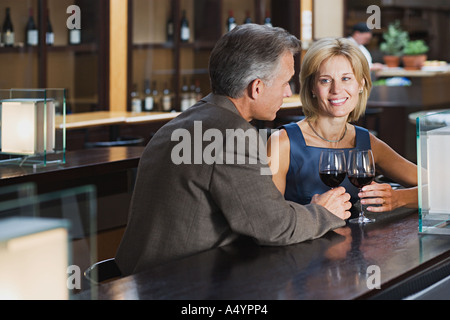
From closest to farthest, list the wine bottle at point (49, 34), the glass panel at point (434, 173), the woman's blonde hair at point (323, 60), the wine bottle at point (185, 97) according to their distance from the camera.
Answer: the glass panel at point (434, 173) → the woman's blonde hair at point (323, 60) → the wine bottle at point (49, 34) → the wine bottle at point (185, 97)

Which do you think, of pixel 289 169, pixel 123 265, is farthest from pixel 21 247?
pixel 289 169

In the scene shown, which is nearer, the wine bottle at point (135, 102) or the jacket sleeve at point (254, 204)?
the jacket sleeve at point (254, 204)

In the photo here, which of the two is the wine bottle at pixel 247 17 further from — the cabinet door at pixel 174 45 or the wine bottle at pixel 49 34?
the wine bottle at pixel 49 34

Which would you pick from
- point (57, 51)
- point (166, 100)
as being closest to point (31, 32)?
point (57, 51)

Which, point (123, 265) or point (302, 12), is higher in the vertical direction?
point (302, 12)

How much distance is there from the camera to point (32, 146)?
3430 mm

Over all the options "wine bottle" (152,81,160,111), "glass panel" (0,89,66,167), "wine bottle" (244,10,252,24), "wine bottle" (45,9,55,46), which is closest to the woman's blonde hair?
"glass panel" (0,89,66,167)

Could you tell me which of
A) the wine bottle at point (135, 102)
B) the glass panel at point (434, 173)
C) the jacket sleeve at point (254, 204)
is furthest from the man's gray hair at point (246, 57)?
the wine bottle at point (135, 102)

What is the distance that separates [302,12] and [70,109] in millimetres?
3644

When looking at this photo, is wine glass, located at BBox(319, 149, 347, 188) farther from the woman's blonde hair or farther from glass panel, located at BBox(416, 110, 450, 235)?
the woman's blonde hair

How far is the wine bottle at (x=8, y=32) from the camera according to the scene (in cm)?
529

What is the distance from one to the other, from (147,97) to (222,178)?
4954mm

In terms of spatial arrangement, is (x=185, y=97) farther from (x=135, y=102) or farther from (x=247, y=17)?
(x=247, y=17)

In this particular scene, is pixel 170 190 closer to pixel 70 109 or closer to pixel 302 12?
pixel 70 109
